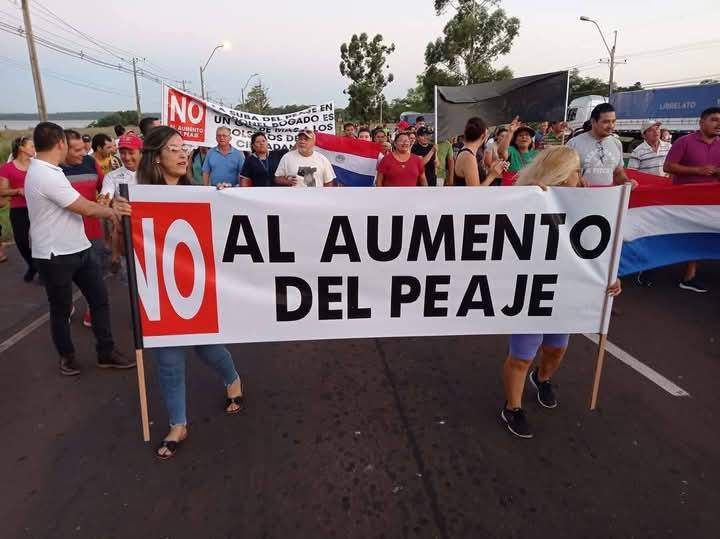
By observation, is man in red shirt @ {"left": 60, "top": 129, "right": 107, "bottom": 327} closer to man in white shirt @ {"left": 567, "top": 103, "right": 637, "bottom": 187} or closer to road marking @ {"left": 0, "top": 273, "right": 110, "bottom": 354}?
road marking @ {"left": 0, "top": 273, "right": 110, "bottom": 354}

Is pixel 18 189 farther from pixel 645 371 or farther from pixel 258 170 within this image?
pixel 645 371

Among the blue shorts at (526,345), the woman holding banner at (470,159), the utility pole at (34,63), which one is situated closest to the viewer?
the blue shorts at (526,345)

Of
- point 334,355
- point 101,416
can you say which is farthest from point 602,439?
point 101,416

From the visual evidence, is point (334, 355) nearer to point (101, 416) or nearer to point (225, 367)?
point (225, 367)

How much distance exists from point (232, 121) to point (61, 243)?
5.46m

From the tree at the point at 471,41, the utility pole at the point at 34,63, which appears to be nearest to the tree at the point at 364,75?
the tree at the point at 471,41

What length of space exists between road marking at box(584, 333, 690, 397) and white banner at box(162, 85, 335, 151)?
259 inches

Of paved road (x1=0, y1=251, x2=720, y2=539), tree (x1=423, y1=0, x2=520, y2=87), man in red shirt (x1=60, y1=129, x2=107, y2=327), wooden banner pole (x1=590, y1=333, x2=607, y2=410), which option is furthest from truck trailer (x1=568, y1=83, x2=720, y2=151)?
man in red shirt (x1=60, y1=129, x2=107, y2=327)

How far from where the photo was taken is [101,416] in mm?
3283

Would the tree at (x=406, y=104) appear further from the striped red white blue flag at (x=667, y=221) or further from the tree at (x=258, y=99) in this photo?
the striped red white blue flag at (x=667, y=221)

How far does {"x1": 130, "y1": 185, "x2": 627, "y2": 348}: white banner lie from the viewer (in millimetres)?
2730

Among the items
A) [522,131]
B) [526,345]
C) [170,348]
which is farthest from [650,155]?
[170,348]

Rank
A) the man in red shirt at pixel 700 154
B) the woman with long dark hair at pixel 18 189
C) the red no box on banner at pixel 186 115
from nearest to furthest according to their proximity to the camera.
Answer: the woman with long dark hair at pixel 18 189 → the man in red shirt at pixel 700 154 → the red no box on banner at pixel 186 115

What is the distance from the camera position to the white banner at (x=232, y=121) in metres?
7.82
